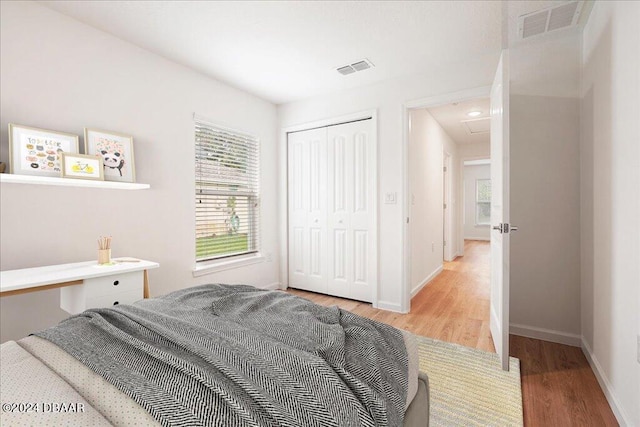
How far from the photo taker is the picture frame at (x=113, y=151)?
2.29m

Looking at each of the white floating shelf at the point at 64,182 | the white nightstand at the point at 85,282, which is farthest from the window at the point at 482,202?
the white nightstand at the point at 85,282

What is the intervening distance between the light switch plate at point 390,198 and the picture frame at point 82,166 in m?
2.57

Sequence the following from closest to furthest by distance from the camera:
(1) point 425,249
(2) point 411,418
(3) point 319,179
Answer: (2) point 411,418
(3) point 319,179
(1) point 425,249

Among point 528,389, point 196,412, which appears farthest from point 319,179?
point 196,412

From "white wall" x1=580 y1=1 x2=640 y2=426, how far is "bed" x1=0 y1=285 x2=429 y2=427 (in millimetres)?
1158

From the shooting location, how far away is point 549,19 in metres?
2.26

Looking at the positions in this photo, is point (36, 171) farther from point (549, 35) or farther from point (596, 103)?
point (549, 35)

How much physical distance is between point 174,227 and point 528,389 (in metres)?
3.02

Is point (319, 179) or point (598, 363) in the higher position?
point (319, 179)

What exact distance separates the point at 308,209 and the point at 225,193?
3.44 ft

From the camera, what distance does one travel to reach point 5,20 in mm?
1958

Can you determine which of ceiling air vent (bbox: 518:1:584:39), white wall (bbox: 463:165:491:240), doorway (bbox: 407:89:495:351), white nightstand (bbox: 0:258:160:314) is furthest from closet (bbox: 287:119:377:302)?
white wall (bbox: 463:165:491:240)

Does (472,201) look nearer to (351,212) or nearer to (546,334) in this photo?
(351,212)

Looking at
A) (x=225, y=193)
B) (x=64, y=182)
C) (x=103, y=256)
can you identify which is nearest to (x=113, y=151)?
(x=64, y=182)
